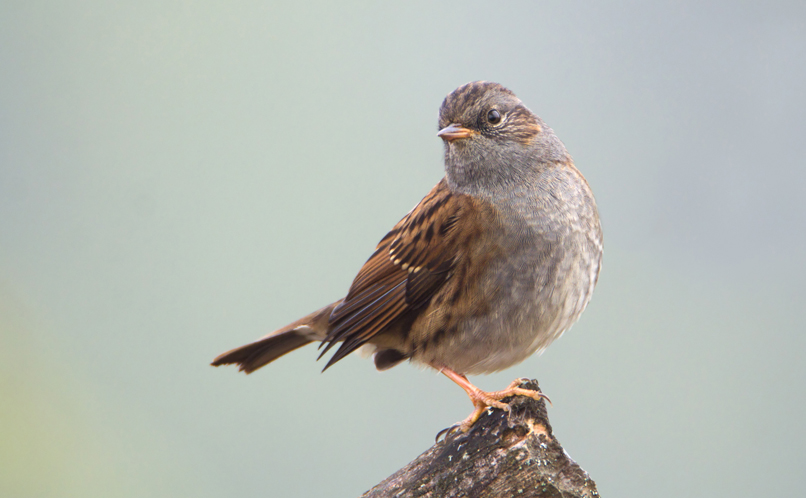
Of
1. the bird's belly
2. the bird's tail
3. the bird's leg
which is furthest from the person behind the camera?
the bird's tail

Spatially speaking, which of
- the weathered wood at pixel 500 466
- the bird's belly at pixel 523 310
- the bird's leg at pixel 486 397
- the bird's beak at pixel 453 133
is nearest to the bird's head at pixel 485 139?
the bird's beak at pixel 453 133

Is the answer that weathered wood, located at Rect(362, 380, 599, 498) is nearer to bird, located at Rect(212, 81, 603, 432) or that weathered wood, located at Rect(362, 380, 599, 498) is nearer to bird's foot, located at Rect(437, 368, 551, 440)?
bird's foot, located at Rect(437, 368, 551, 440)

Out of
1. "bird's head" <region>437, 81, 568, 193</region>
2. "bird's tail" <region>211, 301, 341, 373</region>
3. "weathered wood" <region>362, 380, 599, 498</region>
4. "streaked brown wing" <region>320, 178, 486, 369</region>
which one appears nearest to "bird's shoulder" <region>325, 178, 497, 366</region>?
"streaked brown wing" <region>320, 178, 486, 369</region>

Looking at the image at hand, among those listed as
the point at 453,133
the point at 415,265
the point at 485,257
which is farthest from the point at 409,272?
the point at 453,133

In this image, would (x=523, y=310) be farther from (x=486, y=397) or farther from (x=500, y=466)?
(x=500, y=466)

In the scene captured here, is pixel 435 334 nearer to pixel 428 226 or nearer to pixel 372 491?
pixel 428 226

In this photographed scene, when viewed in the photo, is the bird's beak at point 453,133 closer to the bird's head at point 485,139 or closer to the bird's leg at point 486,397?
the bird's head at point 485,139

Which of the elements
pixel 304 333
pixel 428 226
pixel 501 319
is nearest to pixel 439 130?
pixel 428 226
